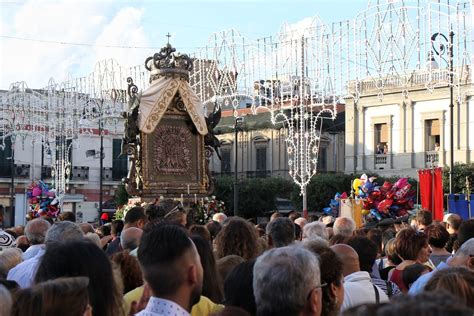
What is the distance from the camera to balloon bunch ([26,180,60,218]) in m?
21.8

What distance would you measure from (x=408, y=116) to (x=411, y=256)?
36.3 metres

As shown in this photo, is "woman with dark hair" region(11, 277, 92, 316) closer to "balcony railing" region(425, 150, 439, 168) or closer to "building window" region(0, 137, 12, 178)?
"balcony railing" region(425, 150, 439, 168)

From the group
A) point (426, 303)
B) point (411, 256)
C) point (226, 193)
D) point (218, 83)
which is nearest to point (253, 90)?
point (218, 83)

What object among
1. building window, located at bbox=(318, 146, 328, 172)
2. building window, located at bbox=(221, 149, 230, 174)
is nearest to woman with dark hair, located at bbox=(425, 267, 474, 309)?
building window, located at bbox=(318, 146, 328, 172)

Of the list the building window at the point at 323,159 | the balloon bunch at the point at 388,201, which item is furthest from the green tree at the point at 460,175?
the balloon bunch at the point at 388,201

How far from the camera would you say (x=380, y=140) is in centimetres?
4500

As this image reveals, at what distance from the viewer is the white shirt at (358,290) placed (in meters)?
5.65

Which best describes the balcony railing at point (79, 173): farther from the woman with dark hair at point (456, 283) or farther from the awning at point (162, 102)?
the woman with dark hair at point (456, 283)

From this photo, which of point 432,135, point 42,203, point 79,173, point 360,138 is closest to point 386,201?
point 42,203

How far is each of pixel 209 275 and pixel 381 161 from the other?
40.3 metres

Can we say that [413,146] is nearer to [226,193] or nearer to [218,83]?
[226,193]

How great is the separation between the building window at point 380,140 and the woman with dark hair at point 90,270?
136ft

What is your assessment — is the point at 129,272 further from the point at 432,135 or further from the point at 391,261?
the point at 432,135

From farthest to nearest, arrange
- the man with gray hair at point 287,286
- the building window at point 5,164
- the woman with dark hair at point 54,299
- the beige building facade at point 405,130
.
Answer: the building window at point 5,164
the beige building facade at point 405,130
the man with gray hair at point 287,286
the woman with dark hair at point 54,299
